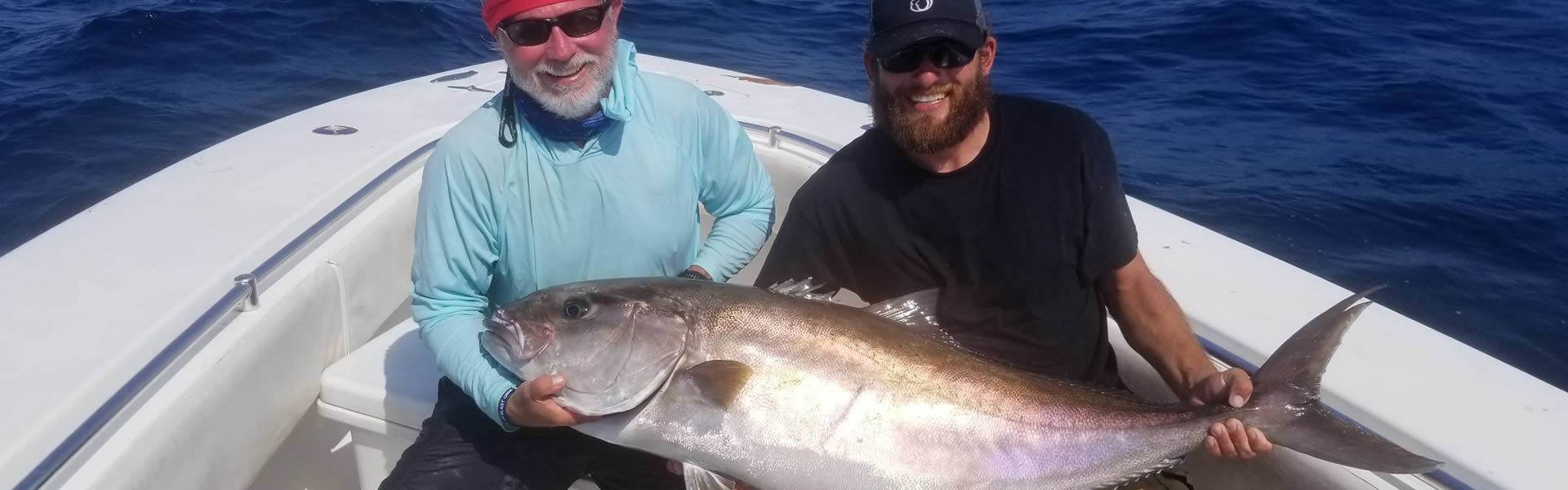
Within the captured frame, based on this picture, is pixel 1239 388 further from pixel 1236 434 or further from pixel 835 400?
pixel 835 400

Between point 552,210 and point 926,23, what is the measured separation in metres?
1.09

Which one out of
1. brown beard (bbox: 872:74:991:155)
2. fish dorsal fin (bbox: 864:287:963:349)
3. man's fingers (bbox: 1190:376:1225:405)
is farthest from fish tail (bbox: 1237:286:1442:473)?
brown beard (bbox: 872:74:991:155)

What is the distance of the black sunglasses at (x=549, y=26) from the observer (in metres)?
Answer: 2.20

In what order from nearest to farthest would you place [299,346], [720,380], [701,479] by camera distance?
[720,380] → [701,479] → [299,346]

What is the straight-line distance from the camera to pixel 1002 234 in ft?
7.69

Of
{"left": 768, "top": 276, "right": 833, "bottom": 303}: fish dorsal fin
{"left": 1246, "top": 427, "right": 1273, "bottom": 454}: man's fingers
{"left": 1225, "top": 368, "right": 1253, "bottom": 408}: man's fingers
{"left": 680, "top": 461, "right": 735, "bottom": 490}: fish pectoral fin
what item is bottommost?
{"left": 680, "top": 461, "right": 735, "bottom": 490}: fish pectoral fin

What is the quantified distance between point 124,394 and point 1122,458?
2.23 m

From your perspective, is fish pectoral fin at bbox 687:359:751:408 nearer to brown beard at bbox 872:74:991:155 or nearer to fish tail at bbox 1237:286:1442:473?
brown beard at bbox 872:74:991:155

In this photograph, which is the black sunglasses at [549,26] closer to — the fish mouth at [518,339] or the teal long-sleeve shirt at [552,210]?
the teal long-sleeve shirt at [552,210]

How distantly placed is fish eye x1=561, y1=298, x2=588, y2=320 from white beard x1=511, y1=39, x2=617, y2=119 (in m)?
0.54

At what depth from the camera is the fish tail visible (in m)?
1.90

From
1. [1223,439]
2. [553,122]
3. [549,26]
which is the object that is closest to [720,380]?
[553,122]

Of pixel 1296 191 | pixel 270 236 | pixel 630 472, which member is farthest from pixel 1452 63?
pixel 270 236

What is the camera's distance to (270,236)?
2545 mm
